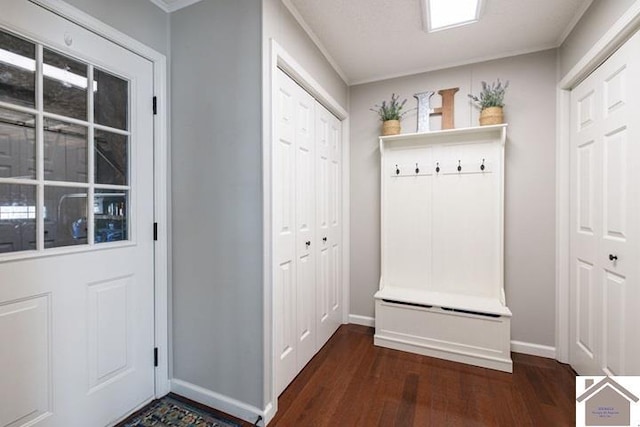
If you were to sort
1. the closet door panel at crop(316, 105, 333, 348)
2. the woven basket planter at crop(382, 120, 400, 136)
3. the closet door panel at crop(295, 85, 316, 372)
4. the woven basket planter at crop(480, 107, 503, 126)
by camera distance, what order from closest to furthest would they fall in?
the closet door panel at crop(295, 85, 316, 372) → the woven basket planter at crop(480, 107, 503, 126) → the closet door panel at crop(316, 105, 333, 348) → the woven basket planter at crop(382, 120, 400, 136)

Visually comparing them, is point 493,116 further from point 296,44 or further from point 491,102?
point 296,44

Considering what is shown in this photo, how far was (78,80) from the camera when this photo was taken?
1.43 meters

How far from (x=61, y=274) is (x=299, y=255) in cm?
132

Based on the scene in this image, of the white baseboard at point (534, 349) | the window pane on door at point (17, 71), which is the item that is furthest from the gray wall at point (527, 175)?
the window pane on door at point (17, 71)

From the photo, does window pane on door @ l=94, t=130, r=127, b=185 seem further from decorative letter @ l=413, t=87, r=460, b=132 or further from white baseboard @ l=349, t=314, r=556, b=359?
white baseboard @ l=349, t=314, r=556, b=359

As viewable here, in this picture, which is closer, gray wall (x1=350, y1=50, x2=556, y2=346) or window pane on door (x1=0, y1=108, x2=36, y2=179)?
window pane on door (x1=0, y1=108, x2=36, y2=179)

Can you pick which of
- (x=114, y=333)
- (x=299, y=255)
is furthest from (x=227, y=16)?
(x=114, y=333)

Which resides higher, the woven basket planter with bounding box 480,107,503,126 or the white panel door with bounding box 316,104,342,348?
the woven basket planter with bounding box 480,107,503,126

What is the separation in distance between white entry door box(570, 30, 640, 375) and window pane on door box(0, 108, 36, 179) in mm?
2993

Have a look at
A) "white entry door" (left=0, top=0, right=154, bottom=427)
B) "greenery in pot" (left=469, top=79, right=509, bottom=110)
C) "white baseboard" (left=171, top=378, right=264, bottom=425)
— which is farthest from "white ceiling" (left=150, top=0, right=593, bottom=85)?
"white baseboard" (left=171, top=378, right=264, bottom=425)

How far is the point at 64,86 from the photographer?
1382 millimetres

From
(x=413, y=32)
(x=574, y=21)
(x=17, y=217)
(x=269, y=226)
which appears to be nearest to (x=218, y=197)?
(x=269, y=226)

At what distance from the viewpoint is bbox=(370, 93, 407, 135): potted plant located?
2680 millimetres

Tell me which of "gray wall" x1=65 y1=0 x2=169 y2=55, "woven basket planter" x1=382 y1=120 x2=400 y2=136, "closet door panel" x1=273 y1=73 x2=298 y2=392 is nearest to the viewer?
"gray wall" x1=65 y1=0 x2=169 y2=55
